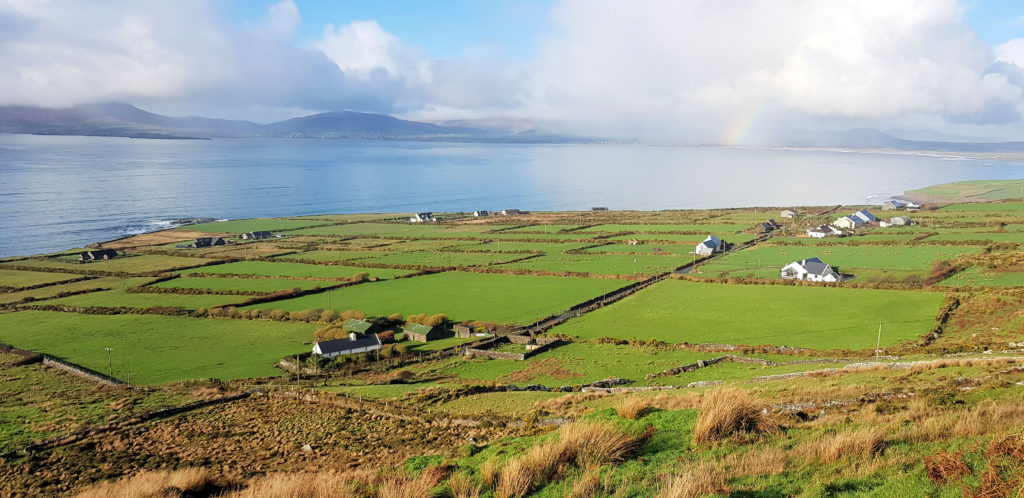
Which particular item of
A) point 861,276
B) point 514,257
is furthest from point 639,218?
point 861,276

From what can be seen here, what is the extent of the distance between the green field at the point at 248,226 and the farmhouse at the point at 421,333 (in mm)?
54198

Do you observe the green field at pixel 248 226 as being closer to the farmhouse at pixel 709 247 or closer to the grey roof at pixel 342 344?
the farmhouse at pixel 709 247

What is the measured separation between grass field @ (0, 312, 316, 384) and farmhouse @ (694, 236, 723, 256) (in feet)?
125

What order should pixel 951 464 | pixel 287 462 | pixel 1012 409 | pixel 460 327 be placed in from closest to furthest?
pixel 951 464 < pixel 1012 409 < pixel 287 462 < pixel 460 327

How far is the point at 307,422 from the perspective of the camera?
2136cm

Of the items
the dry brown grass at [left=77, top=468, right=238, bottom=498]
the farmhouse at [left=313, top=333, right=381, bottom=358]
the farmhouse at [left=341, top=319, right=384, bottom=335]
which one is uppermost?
the dry brown grass at [left=77, top=468, right=238, bottom=498]

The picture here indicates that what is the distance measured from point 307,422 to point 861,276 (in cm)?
4173

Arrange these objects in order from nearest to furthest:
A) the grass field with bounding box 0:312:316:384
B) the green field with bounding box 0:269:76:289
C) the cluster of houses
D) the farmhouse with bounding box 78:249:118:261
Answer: the grass field with bounding box 0:312:316:384 → the cluster of houses → the green field with bounding box 0:269:76:289 → the farmhouse with bounding box 78:249:118:261

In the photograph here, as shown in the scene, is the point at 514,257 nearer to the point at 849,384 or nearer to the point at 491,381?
the point at 491,381

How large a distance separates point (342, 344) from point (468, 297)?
14.2 metres

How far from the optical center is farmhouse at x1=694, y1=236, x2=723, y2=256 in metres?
60.9

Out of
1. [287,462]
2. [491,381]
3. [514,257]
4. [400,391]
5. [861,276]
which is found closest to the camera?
[287,462]

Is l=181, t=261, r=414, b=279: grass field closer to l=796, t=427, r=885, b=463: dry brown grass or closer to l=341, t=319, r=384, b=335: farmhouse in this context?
l=341, t=319, r=384, b=335: farmhouse

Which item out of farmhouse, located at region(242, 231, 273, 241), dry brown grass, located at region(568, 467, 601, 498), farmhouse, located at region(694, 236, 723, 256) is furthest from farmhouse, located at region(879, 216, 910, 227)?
dry brown grass, located at region(568, 467, 601, 498)
